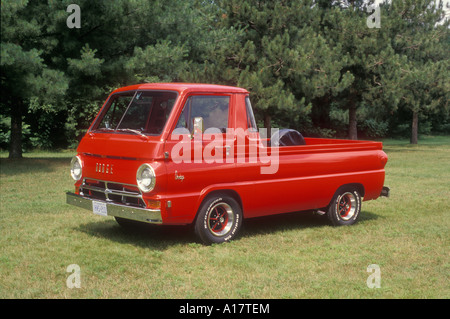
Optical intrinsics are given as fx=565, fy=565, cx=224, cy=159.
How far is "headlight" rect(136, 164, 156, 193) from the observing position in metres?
6.77

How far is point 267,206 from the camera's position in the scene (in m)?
7.98

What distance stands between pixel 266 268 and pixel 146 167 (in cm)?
187

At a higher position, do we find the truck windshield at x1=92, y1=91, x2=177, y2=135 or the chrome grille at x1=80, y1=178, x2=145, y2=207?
the truck windshield at x1=92, y1=91, x2=177, y2=135

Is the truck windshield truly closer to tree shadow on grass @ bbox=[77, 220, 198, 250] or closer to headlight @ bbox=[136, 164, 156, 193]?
headlight @ bbox=[136, 164, 156, 193]

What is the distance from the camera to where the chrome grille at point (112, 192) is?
7066 mm

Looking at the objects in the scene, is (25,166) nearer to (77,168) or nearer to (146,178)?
(77,168)

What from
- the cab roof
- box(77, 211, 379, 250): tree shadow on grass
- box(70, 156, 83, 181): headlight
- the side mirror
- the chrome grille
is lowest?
box(77, 211, 379, 250): tree shadow on grass

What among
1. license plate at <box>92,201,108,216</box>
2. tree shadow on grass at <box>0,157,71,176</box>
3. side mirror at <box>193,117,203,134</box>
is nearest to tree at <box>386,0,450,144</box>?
tree shadow on grass at <box>0,157,71,176</box>

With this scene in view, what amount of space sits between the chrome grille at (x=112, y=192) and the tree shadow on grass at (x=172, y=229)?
64 cm

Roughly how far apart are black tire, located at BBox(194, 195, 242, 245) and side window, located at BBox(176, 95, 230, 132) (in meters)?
0.98

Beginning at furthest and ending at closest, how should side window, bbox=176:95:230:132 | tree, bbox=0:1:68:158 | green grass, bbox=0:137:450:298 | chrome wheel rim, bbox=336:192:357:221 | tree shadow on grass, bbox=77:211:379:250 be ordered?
tree, bbox=0:1:68:158, chrome wheel rim, bbox=336:192:357:221, tree shadow on grass, bbox=77:211:379:250, side window, bbox=176:95:230:132, green grass, bbox=0:137:450:298

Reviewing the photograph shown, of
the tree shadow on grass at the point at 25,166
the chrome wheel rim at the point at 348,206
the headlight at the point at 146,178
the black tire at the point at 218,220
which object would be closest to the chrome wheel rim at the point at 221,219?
the black tire at the point at 218,220
